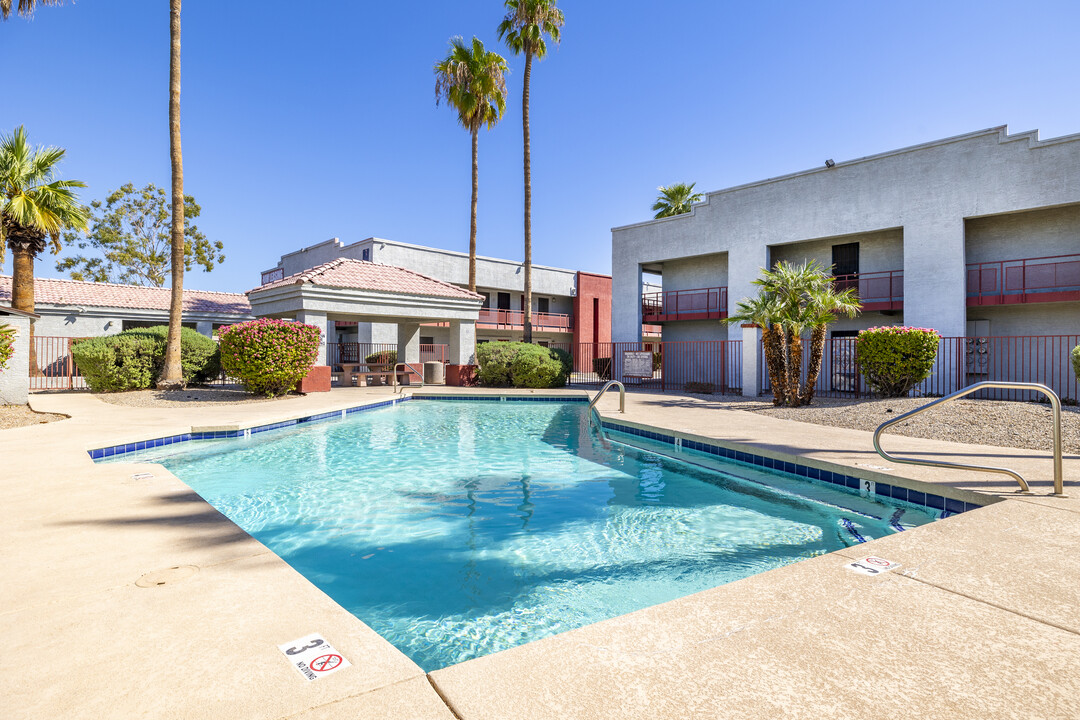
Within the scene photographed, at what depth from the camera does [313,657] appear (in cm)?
198

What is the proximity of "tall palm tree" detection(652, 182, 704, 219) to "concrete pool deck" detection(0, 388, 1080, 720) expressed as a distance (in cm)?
2759

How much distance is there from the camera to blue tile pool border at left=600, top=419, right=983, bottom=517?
15.2 feet

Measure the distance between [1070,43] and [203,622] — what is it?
14.4 meters

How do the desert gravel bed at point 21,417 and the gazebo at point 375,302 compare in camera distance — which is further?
the gazebo at point 375,302

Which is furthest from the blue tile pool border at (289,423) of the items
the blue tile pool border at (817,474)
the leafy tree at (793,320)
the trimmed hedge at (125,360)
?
the trimmed hedge at (125,360)

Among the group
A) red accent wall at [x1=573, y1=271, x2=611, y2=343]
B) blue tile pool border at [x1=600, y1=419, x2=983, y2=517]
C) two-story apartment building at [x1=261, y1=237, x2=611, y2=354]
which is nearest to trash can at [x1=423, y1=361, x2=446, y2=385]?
two-story apartment building at [x1=261, y1=237, x2=611, y2=354]

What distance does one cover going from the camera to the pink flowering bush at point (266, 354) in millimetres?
13039

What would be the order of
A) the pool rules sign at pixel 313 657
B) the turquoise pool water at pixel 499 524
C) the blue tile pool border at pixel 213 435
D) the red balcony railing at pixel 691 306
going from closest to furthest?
1. the pool rules sign at pixel 313 657
2. the turquoise pool water at pixel 499 524
3. the blue tile pool border at pixel 213 435
4. the red balcony railing at pixel 691 306

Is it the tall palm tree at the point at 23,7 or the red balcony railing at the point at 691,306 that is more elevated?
the tall palm tree at the point at 23,7

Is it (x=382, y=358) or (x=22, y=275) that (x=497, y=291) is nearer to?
(x=382, y=358)

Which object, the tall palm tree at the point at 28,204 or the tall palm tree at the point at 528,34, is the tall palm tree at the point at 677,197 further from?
the tall palm tree at the point at 28,204

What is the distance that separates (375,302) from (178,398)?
634 cm

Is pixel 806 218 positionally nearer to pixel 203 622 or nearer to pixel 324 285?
pixel 324 285

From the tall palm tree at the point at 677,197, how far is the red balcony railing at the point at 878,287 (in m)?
12.1
